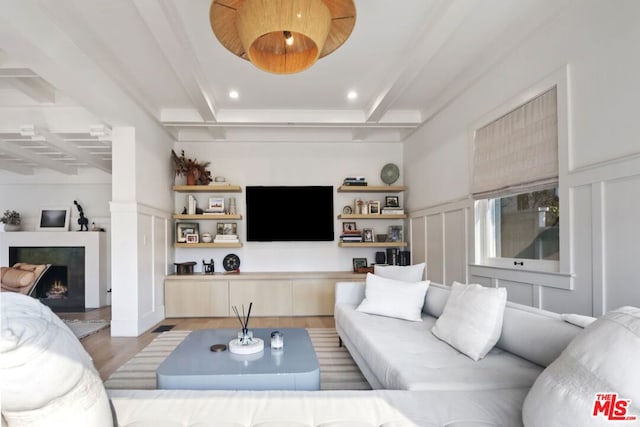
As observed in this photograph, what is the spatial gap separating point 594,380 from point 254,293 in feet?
13.9

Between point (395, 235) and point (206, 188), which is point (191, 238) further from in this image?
point (395, 235)

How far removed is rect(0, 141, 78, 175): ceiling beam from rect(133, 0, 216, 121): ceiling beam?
251 centimetres

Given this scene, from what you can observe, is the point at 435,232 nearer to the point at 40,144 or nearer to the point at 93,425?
the point at 93,425

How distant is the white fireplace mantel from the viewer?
5.72m

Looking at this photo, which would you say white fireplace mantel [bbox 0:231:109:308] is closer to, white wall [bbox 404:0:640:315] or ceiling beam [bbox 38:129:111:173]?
ceiling beam [bbox 38:129:111:173]

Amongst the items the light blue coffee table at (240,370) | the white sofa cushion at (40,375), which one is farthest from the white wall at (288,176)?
the white sofa cushion at (40,375)

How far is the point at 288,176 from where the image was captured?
5.44 meters

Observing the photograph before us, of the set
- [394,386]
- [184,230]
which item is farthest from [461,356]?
[184,230]

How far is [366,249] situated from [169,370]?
390cm

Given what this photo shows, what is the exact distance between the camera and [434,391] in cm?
148

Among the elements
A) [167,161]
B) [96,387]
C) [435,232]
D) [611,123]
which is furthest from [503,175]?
[167,161]

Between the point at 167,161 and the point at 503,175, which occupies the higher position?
the point at 167,161

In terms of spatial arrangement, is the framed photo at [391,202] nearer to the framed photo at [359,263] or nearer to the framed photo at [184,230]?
the framed photo at [359,263]

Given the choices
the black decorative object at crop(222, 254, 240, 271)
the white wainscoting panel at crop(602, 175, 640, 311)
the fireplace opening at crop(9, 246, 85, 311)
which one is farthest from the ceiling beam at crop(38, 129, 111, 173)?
the white wainscoting panel at crop(602, 175, 640, 311)
